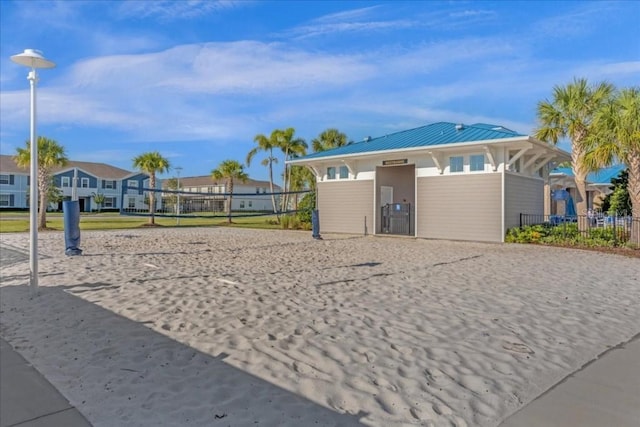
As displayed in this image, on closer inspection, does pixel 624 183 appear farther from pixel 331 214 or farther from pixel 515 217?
pixel 331 214

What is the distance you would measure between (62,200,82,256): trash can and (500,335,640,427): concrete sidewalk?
11255mm

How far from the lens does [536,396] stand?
10.1ft

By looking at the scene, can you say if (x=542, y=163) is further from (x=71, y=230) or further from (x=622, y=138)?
(x=71, y=230)

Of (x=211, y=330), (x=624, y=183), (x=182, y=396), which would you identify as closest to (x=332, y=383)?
(x=182, y=396)

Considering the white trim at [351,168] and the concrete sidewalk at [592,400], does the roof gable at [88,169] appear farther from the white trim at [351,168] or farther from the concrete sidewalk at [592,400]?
the concrete sidewalk at [592,400]

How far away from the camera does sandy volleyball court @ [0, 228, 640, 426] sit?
293cm

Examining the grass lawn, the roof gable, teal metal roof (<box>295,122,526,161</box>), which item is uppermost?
the roof gable

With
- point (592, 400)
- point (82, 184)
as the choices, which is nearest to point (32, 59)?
point (592, 400)

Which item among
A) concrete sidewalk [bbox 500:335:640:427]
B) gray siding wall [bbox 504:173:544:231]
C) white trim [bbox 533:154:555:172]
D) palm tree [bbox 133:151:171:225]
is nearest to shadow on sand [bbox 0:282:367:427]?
concrete sidewalk [bbox 500:335:640:427]

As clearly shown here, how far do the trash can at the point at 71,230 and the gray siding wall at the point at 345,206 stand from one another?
1206 cm

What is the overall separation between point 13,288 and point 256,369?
5.71 meters

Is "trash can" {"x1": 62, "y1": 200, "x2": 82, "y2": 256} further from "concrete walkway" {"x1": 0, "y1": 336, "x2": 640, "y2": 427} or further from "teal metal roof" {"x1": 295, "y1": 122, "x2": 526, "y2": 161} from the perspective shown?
"teal metal roof" {"x1": 295, "y1": 122, "x2": 526, "y2": 161}

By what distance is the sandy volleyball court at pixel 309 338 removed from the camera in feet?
9.62

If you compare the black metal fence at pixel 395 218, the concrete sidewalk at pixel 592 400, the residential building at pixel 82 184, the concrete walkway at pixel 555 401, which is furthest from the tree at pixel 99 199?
the concrete sidewalk at pixel 592 400
